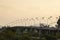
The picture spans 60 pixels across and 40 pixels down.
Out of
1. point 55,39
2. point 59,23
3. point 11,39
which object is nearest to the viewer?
point 11,39

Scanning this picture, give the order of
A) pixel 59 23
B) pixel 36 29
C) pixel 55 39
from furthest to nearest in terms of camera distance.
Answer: pixel 36 29 < pixel 59 23 < pixel 55 39

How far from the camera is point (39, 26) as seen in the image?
380 feet

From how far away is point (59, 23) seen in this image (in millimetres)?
106812

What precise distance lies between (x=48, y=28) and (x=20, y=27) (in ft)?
39.8

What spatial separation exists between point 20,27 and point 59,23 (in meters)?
17.9

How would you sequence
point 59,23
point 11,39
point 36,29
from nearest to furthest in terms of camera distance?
1. point 11,39
2. point 59,23
3. point 36,29

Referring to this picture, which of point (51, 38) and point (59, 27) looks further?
point (59, 27)

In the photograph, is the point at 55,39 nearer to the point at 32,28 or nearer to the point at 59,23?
the point at 59,23

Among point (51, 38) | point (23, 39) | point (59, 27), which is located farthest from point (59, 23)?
point (23, 39)

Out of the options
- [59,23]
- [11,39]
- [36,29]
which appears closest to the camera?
[11,39]

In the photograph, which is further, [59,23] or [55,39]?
[59,23]

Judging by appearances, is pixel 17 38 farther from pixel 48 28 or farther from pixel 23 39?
pixel 48 28

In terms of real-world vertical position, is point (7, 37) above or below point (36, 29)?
above

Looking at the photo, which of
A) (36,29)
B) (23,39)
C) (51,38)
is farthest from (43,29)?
(23,39)
